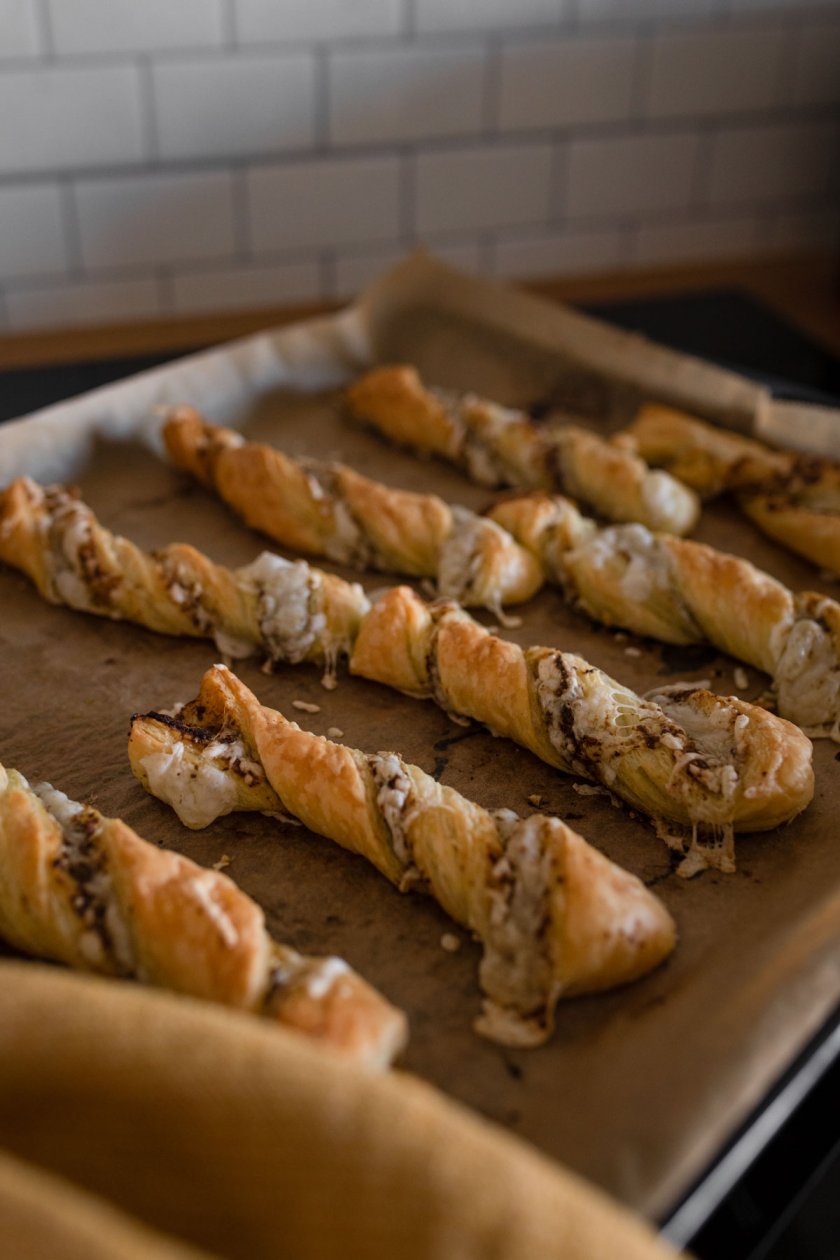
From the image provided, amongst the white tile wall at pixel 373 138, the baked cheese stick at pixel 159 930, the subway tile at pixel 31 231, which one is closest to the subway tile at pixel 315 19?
the white tile wall at pixel 373 138

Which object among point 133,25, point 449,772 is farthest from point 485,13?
point 449,772

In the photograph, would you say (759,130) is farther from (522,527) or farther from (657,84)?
(522,527)

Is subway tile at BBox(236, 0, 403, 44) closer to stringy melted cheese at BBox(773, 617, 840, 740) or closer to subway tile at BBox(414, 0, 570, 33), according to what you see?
subway tile at BBox(414, 0, 570, 33)

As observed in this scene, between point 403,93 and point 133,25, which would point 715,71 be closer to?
point 403,93

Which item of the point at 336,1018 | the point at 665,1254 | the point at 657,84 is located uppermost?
the point at 657,84

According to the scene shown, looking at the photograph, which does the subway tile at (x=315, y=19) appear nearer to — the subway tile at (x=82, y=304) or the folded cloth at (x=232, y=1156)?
the subway tile at (x=82, y=304)

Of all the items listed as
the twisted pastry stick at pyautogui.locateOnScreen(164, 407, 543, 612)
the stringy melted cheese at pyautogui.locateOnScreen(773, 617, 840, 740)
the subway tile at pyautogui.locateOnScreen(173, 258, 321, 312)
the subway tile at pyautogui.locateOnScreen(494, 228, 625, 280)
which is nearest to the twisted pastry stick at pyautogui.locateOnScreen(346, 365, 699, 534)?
the twisted pastry stick at pyautogui.locateOnScreen(164, 407, 543, 612)

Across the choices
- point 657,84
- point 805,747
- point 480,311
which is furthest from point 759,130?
point 805,747
